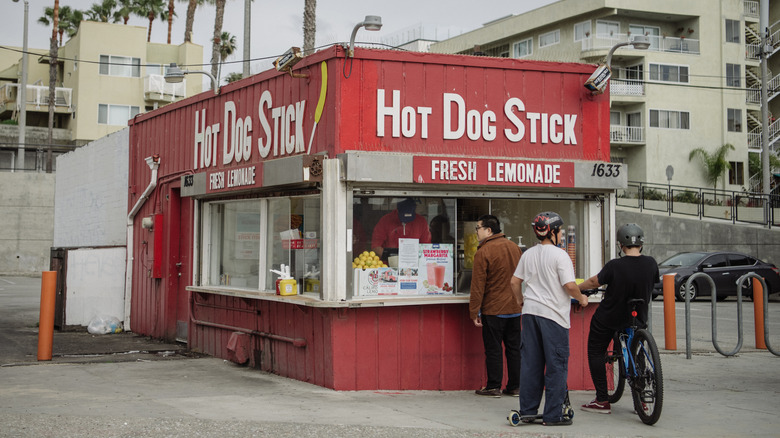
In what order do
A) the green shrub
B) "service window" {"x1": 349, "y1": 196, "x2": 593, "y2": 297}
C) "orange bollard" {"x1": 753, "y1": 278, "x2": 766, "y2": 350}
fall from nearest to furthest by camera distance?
"service window" {"x1": 349, "y1": 196, "x2": 593, "y2": 297} < "orange bollard" {"x1": 753, "y1": 278, "x2": 766, "y2": 350} < the green shrub

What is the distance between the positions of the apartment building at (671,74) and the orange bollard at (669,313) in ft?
103

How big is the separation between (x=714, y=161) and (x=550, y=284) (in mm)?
40265

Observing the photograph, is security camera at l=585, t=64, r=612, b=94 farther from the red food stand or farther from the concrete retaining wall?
the concrete retaining wall

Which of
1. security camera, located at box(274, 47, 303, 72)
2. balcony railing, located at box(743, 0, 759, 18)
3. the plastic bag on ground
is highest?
balcony railing, located at box(743, 0, 759, 18)

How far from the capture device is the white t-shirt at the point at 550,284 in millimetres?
7102

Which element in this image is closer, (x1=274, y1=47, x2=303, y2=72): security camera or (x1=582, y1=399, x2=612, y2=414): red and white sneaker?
(x1=582, y1=399, x2=612, y2=414): red and white sneaker

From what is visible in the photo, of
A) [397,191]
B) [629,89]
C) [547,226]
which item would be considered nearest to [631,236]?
[547,226]

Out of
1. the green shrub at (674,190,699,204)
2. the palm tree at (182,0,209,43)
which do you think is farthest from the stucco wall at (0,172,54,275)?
the green shrub at (674,190,699,204)

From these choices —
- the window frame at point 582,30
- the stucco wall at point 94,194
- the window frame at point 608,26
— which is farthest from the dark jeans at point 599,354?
the window frame at point 582,30

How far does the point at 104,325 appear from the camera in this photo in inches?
567

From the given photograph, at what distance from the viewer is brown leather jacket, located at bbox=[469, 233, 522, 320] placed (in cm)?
854

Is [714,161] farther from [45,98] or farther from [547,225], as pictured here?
[547,225]

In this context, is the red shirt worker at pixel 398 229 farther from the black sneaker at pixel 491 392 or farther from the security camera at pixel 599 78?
the security camera at pixel 599 78

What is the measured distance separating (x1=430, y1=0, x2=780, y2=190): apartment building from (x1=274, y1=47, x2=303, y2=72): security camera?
3600 cm
